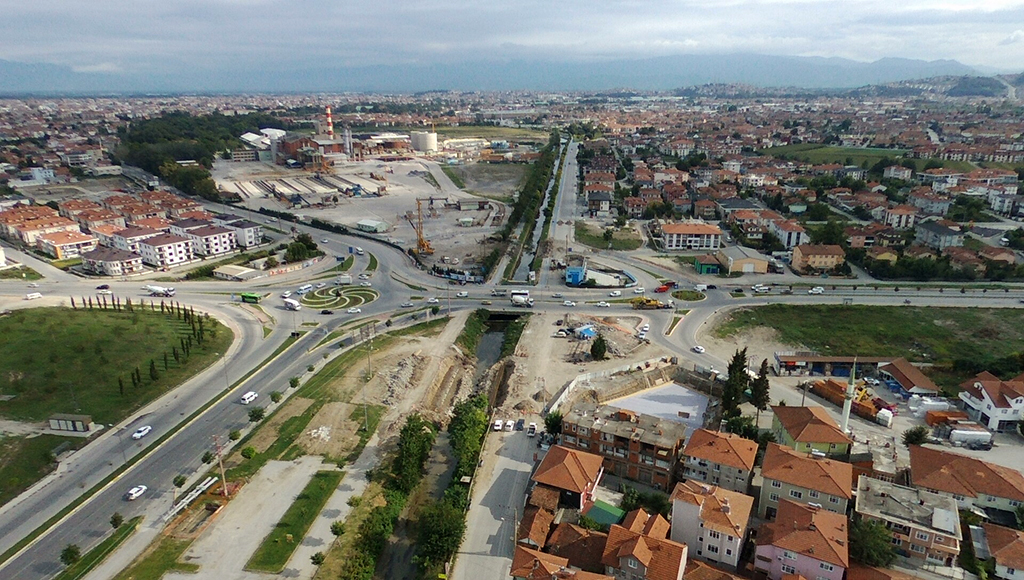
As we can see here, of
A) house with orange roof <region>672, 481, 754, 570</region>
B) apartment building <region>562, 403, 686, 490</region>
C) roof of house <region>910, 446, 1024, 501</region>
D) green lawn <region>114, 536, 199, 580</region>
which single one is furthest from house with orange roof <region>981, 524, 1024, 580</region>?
green lawn <region>114, 536, 199, 580</region>

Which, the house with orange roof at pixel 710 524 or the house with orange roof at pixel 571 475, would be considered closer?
the house with orange roof at pixel 710 524

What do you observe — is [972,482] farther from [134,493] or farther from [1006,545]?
[134,493]

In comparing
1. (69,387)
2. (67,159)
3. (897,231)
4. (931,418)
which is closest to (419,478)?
(69,387)

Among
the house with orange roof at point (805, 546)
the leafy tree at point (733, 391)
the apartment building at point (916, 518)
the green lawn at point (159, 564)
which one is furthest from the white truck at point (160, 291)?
the apartment building at point (916, 518)

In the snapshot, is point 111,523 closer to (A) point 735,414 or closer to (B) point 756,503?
(B) point 756,503

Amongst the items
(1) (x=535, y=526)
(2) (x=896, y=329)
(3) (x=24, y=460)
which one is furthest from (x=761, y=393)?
(3) (x=24, y=460)

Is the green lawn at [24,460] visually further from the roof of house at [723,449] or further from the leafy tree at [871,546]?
the leafy tree at [871,546]
